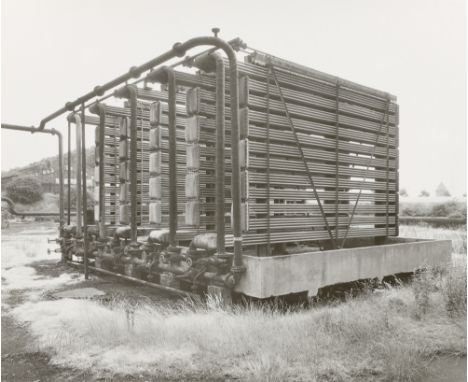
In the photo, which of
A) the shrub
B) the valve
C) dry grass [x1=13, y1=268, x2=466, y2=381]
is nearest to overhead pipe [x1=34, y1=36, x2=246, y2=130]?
the valve

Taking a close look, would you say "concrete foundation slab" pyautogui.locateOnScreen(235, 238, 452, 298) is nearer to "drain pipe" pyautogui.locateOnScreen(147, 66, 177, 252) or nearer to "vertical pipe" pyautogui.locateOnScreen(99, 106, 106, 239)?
"drain pipe" pyautogui.locateOnScreen(147, 66, 177, 252)

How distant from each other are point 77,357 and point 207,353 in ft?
4.49

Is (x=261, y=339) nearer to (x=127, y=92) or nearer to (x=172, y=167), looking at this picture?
(x=172, y=167)

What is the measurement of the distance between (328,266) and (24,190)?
122 ft

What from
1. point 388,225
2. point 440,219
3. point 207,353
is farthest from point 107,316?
point 440,219

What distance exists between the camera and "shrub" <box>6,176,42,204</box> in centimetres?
3872

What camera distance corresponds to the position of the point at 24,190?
3897 cm

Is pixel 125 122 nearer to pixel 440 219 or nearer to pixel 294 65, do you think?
pixel 294 65

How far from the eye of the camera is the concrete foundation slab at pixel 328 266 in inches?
243

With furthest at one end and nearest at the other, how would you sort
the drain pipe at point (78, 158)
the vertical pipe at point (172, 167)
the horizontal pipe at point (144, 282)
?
1. the drain pipe at point (78, 158)
2. the vertical pipe at point (172, 167)
3. the horizontal pipe at point (144, 282)

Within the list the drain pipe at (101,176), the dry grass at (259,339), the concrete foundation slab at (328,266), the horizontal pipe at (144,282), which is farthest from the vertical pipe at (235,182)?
the drain pipe at (101,176)

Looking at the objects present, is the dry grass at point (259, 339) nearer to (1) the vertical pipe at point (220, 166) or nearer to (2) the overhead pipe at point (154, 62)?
(1) the vertical pipe at point (220, 166)

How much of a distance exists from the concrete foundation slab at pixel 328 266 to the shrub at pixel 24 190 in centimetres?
3674

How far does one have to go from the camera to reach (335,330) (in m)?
5.23
